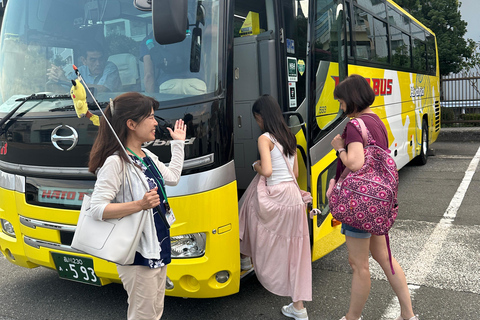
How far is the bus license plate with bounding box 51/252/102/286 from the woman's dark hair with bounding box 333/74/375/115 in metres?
2.14

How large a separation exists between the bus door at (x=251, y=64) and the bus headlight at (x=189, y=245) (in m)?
1.31

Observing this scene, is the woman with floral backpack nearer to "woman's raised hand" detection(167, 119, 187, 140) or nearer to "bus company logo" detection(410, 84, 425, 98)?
"woman's raised hand" detection(167, 119, 187, 140)

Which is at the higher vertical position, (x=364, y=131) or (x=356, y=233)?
(x=364, y=131)

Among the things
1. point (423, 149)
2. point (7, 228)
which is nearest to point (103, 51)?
point (7, 228)

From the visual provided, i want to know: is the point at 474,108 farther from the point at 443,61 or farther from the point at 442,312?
the point at 442,312

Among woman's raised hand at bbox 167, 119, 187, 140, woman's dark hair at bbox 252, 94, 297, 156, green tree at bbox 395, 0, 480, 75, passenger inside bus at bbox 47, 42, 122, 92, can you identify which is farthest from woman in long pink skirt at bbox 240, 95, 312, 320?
green tree at bbox 395, 0, 480, 75

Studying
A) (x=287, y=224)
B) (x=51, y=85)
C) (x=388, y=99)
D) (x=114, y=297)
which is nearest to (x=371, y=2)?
(x=388, y=99)

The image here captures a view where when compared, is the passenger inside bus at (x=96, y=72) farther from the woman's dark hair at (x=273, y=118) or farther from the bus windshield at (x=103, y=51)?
the woman's dark hair at (x=273, y=118)

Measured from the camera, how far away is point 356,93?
292cm

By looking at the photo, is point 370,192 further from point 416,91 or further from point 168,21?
point 416,91

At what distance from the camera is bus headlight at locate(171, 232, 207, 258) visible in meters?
3.15

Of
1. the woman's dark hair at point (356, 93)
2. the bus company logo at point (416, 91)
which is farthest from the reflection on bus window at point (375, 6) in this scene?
the woman's dark hair at point (356, 93)

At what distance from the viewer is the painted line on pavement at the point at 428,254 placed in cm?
362

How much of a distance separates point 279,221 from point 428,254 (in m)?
2.22
